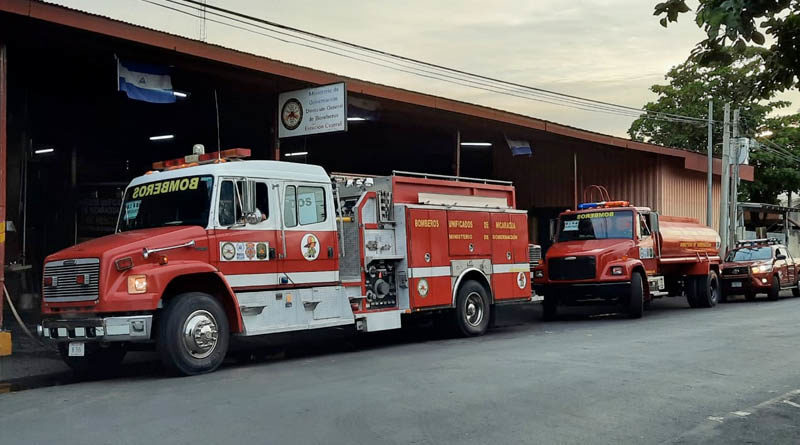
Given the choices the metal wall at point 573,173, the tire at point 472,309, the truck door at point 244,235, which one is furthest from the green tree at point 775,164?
the truck door at point 244,235

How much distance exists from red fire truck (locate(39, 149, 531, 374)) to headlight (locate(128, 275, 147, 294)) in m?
0.01

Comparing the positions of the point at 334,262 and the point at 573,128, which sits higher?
the point at 573,128

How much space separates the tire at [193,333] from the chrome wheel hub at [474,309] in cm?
557

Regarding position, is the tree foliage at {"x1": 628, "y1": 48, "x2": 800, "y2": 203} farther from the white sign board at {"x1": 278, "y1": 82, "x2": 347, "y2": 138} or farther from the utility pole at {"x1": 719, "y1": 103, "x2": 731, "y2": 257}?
the white sign board at {"x1": 278, "y1": 82, "x2": 347, "y2": 138}

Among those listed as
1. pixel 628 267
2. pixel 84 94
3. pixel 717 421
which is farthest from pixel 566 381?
pixel 84 94

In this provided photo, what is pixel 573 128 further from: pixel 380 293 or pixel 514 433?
pixel 514 433

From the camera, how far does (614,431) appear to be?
711 centimetres

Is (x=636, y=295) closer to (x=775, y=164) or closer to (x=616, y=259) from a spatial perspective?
(x=616, y=259)

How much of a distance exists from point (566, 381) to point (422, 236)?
17.2ft

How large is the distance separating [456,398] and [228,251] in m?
4.20

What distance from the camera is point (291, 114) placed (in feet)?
56.7

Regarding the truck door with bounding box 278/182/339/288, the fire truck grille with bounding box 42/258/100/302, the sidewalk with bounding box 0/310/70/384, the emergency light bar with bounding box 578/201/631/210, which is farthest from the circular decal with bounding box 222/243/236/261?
the emergency light bar with bounding box 578/201/631/210

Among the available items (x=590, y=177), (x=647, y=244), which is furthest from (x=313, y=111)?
(x=590, y=177)

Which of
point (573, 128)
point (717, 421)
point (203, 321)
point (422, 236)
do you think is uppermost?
point (573, 128)
